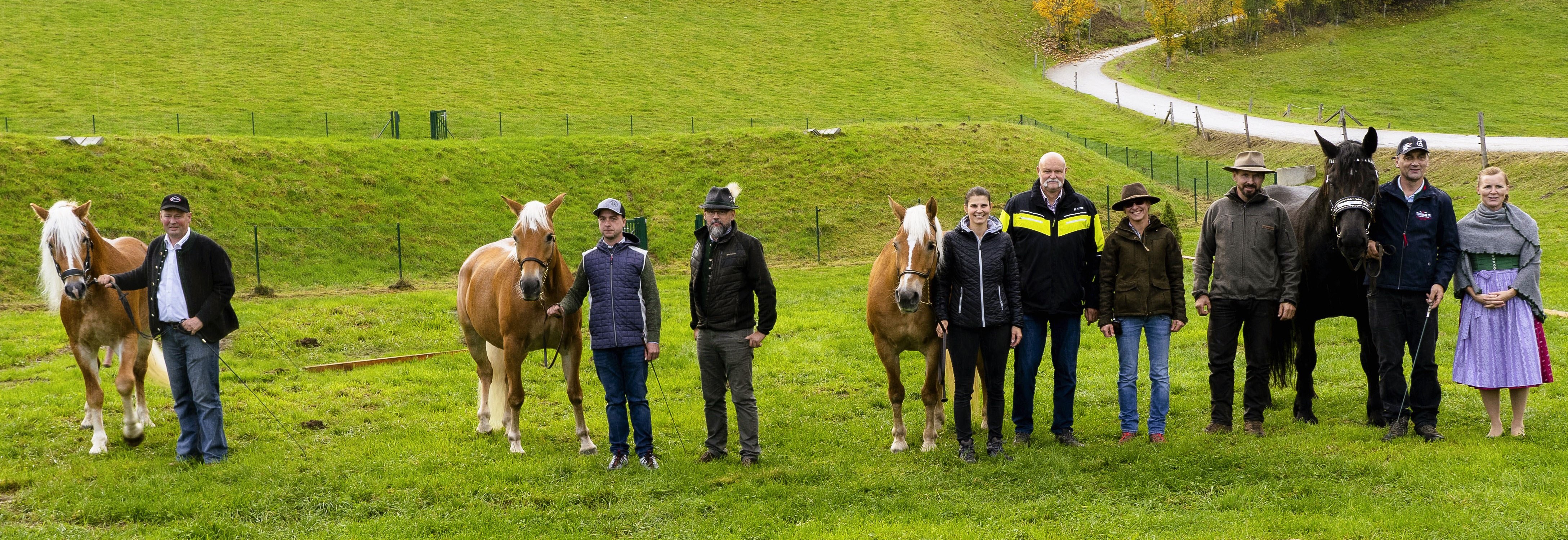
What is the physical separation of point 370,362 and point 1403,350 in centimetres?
1081

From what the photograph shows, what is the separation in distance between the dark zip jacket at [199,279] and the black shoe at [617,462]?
3.19 m

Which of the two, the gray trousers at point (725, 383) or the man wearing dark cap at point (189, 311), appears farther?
the man wearing dark cap at point (189, 311)

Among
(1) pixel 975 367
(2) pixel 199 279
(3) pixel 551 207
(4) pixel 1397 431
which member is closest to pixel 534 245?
(3) pixel 551 207

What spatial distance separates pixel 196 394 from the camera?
295 inches

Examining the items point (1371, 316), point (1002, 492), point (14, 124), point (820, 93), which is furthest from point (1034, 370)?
point (820, 93)

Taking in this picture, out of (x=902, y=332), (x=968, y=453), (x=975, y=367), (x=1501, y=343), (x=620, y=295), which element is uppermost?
(x=620, y=295)

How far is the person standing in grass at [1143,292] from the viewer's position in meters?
7.17

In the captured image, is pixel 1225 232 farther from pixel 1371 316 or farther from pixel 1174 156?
pixel 1174 156

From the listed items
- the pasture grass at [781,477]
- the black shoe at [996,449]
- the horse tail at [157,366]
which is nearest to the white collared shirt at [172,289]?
the pasture grass at [781,477]

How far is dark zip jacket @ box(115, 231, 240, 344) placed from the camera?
7.38 metres

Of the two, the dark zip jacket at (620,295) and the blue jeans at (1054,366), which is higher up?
the dark zip jacket at (620,295)

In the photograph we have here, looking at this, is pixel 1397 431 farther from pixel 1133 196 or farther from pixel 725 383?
pixel 725 383

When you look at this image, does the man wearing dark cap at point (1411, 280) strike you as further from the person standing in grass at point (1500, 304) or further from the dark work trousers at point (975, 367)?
the dark work trousers at point (975, 367)

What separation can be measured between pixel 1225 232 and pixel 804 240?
53.3 ft
